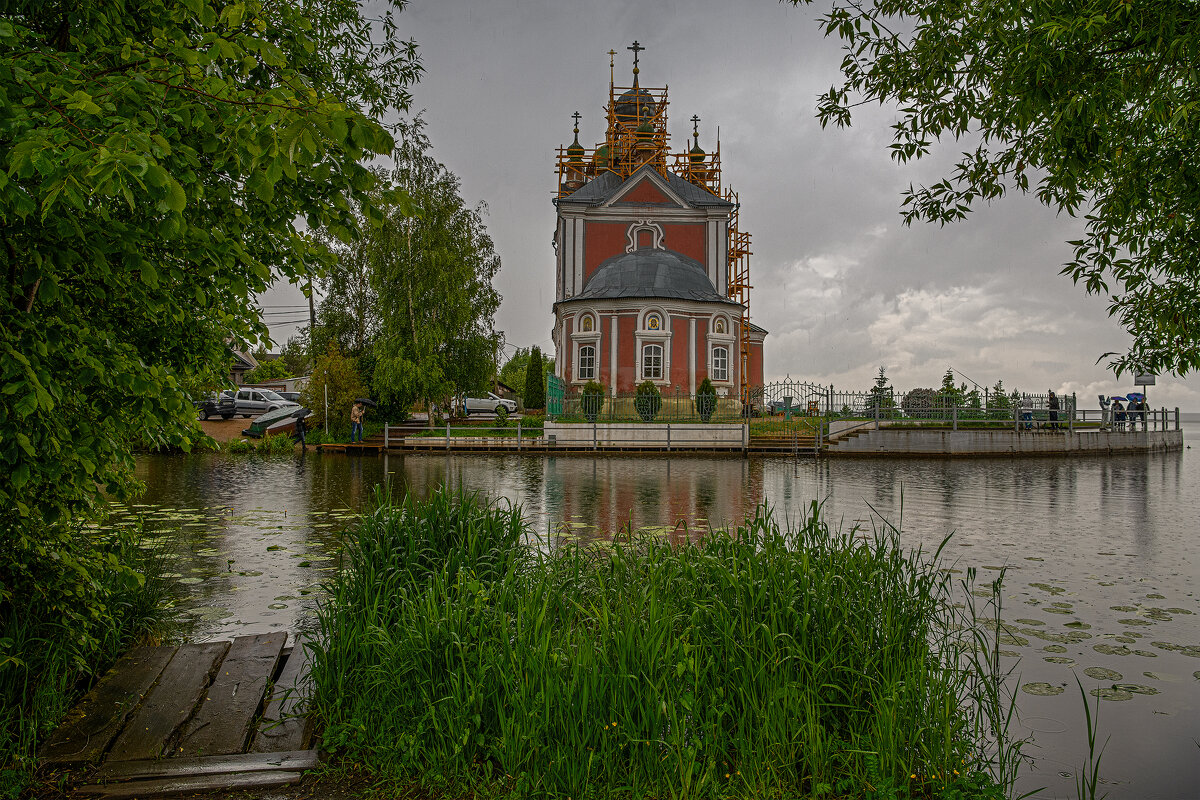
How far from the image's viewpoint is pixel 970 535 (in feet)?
31.4

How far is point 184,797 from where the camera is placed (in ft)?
10.3

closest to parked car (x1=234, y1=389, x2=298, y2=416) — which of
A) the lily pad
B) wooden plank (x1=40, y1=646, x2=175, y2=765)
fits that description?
wooden plank (x1=40, y1=646, x2=175, y2=765)

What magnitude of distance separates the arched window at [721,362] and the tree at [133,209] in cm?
3145

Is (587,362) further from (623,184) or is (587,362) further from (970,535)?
(970,535)

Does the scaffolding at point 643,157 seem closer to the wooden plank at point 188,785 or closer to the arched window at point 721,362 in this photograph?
the arched window at point 721,362

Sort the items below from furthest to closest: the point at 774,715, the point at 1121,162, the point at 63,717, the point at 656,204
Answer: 1. the point at 656,204
2. the point at 1121,162
3. the point at 63,717
4. the point at 774,715

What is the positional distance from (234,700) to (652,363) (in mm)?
30934

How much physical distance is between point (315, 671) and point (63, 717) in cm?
120

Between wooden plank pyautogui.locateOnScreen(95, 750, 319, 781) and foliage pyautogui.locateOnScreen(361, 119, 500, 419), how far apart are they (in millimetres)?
26591

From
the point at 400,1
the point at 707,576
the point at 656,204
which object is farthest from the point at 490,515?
the point at 656,204

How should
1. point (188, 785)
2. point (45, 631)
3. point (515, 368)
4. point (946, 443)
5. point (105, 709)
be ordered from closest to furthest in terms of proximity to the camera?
point (188, 785), point (105, 709), point (45, 631), point (946, 443), point (515, 368)

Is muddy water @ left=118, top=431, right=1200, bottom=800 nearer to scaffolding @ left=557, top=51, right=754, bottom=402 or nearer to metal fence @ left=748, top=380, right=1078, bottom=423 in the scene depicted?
metal fence @ left=748, top=380, right=1078, bottom=423

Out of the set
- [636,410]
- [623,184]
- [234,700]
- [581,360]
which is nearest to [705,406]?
[636,410]

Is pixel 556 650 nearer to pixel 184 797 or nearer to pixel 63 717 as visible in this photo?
pixel 184 797
